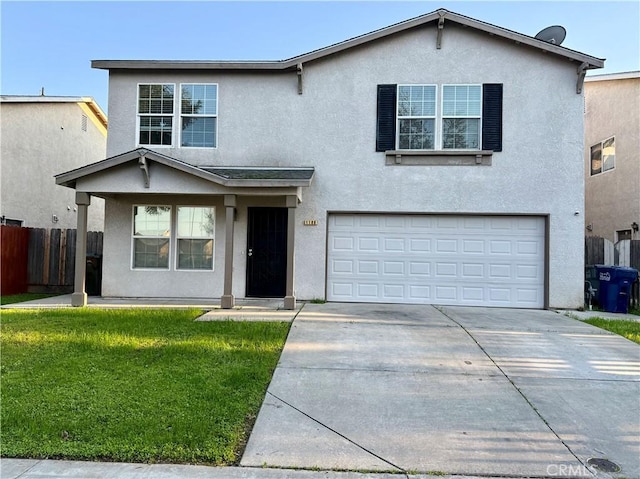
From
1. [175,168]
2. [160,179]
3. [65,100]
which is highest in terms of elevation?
[65,100]

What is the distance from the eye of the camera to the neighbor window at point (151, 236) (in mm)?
10219

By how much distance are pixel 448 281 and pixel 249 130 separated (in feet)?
20.1

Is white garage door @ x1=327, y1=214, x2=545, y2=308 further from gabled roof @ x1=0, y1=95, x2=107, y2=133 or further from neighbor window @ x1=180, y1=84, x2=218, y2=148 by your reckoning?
gabled roof @ x1=0, y1=95, x2=107, y2=133

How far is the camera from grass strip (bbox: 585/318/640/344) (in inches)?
269

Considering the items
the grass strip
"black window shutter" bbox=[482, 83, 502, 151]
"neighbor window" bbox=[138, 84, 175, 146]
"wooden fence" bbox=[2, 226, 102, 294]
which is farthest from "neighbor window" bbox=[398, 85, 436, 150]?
"wooden fence" bbox=[2, 226, 102, 294]

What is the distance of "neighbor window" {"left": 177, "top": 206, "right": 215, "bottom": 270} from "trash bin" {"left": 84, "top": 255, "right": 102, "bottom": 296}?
2602 millimetres

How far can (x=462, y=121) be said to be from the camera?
386 inches

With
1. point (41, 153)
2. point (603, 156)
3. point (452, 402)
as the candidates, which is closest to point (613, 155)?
point (603, 156)

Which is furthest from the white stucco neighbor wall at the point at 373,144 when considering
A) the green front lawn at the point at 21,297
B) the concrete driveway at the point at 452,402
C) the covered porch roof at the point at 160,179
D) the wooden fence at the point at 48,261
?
the concrete driveway at the point at 452,402

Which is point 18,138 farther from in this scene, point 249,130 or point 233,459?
point 233,459

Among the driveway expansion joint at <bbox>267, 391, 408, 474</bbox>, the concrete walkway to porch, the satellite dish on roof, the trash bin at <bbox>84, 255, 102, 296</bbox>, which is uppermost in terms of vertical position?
the satellite dish on roof

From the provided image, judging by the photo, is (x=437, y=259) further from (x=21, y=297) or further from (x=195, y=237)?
(x=21, y=297)

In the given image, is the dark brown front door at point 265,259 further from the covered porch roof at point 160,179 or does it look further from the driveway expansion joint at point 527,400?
the driveway expansion joint at point 527,400

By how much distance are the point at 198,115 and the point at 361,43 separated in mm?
4380
